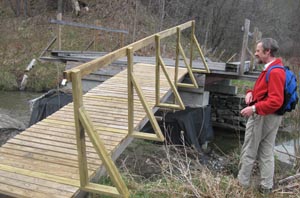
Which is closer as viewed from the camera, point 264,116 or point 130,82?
point 264,116

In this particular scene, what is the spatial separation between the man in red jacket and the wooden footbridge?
1038 mm

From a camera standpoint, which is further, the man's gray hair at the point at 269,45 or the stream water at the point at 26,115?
the stream water at the point at 26,115

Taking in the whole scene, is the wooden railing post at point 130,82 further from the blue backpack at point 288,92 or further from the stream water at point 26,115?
the stream water at point 26,115

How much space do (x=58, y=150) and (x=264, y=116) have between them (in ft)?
7.61

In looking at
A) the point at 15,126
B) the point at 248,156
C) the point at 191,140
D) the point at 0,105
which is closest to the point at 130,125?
the point at 248,156

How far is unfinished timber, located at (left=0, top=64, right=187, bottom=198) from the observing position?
322 cm

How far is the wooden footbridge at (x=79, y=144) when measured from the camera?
2.95 meters

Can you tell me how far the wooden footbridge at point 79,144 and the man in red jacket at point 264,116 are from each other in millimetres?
1038

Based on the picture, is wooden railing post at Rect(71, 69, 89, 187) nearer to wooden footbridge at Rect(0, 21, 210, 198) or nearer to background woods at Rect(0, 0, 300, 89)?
wooden footbridge at Rect(0, 21, 210, 198)

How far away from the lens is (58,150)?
12.9 feet

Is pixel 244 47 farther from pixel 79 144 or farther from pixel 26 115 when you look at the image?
pixel 26 115

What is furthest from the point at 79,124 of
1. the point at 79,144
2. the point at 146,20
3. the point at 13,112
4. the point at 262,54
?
the point at 146,20

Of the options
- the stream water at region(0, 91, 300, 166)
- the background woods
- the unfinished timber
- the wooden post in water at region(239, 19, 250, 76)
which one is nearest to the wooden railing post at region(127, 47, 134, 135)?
the unfinished timber

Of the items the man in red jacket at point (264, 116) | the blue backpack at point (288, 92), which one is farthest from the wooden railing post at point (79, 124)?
the blue backpack at point (288, 92)
